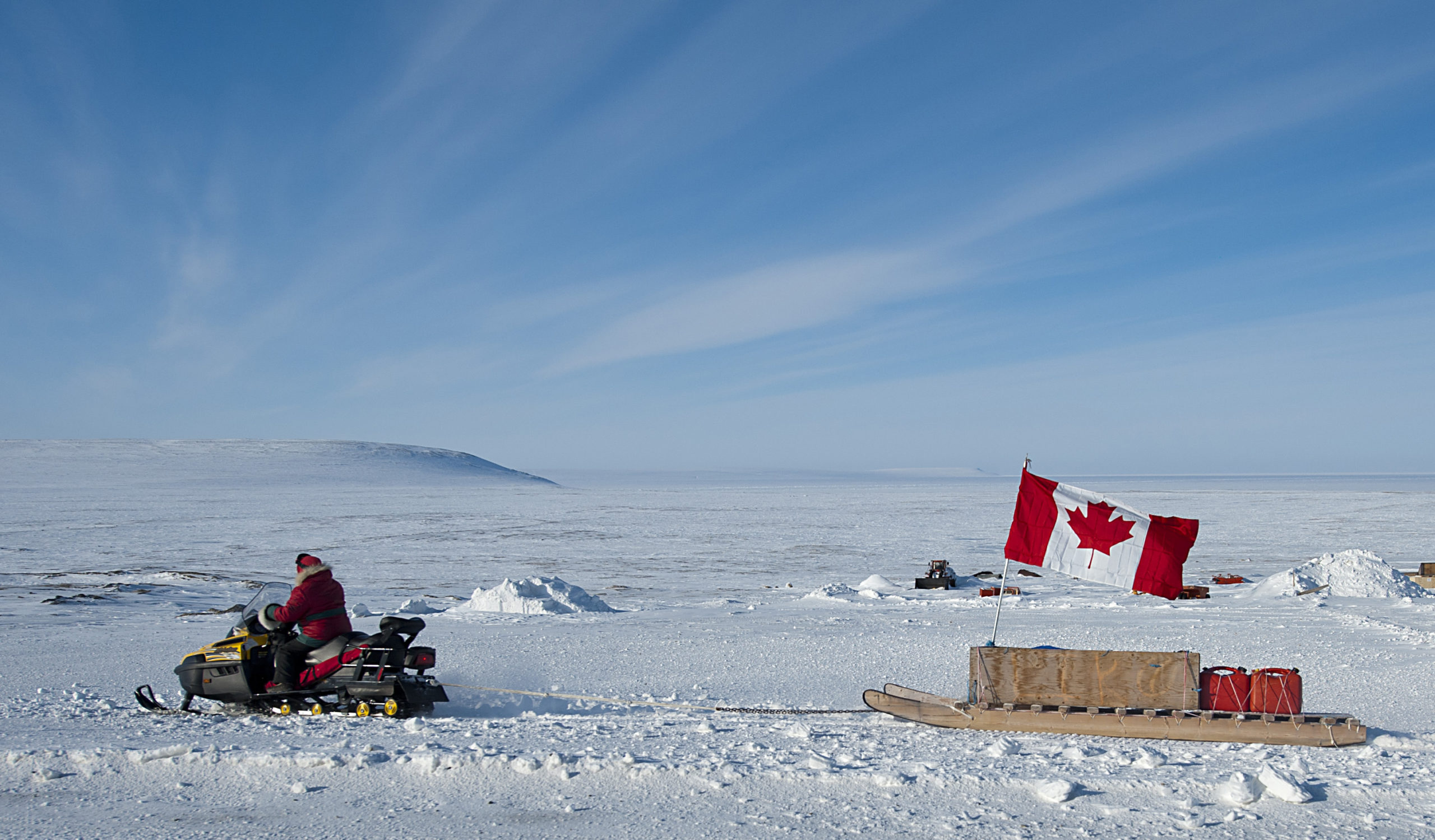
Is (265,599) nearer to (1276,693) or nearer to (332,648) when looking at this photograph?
(332,648)

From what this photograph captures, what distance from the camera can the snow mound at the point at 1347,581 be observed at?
650 inches

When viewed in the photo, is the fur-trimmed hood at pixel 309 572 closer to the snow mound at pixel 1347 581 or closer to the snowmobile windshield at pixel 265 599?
the snowmobile windshield at pixel 265 599

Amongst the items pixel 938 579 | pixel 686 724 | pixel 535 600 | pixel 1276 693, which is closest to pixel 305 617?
pixel 686 724

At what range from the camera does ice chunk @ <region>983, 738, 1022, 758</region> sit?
5.61m

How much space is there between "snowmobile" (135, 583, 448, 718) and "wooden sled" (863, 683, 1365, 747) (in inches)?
140

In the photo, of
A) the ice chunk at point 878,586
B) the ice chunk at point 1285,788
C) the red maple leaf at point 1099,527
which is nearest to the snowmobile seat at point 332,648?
the red maple leaf at point 1099,527

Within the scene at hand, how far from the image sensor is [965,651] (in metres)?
10.7

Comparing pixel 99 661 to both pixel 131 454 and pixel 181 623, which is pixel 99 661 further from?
pixel 131 454

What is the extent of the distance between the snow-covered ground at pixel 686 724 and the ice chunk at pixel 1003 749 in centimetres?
3


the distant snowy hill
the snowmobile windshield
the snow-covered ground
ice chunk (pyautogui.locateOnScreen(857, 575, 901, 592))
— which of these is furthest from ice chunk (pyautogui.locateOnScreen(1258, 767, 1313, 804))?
the distant snowy hill

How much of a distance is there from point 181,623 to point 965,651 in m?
10.3

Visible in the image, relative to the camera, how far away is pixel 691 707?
7.33 m

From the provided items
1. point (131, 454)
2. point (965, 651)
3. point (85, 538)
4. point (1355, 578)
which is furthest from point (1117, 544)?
point (131, 454)

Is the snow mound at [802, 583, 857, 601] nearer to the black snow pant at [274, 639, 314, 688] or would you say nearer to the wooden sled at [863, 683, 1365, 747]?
the wooden sled at [863, 683, 1365, 747]
